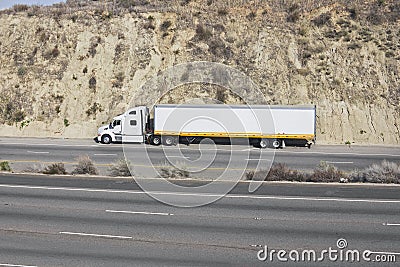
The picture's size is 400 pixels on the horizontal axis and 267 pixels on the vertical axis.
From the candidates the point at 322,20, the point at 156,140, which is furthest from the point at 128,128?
the point at 322,20

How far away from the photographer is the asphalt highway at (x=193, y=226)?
39.7 ft

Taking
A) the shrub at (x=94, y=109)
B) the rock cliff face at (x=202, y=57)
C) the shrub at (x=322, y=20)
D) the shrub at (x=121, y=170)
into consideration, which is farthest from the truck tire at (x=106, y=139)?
the shrub at (x=322, y=20)

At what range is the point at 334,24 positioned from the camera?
163ft

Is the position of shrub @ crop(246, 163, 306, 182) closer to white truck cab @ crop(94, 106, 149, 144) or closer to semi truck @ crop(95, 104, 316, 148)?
semi truck @ crop(95, 104, 316, 148)

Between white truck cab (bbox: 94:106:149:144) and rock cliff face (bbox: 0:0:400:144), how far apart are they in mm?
5566

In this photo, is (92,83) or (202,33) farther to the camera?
(202,33)

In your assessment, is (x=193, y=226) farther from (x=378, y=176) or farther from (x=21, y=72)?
(x=21, y=72)

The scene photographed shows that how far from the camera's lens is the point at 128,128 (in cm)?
3738

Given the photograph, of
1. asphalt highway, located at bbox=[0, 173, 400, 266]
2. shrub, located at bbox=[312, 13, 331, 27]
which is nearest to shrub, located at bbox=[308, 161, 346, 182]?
asphalt highway, located at bbox=[0, 173, 400, 266]

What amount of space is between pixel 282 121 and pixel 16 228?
24184 mm

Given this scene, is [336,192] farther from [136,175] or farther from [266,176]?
[136,175]

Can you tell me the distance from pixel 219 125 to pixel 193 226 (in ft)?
71.5

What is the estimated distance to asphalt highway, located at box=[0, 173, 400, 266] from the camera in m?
12.1

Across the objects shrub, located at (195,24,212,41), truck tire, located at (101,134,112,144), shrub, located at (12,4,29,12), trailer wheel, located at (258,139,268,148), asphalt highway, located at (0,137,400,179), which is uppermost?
shrub, located at (12,4,29,12)
